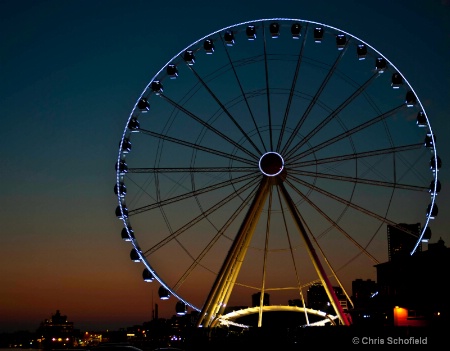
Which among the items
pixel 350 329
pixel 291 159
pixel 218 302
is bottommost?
pixel 350 329

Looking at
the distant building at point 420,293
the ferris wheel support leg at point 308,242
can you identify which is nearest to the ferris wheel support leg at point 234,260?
the ferris wheel support leg at point 308,242

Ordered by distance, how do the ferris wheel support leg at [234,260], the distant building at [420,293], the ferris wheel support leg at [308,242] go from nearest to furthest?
the ferris wheel support leg at [308,242] → the ferris wheel support leg at [234,260] → the distant building at [420,293]

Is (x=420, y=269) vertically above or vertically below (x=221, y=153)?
below

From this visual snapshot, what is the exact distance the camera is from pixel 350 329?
3052cm

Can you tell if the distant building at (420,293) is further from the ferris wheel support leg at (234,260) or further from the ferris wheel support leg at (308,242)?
the ferris wheel support leg at (234,260)

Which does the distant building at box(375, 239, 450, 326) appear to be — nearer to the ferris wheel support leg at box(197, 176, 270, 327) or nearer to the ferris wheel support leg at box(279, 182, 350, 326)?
the ferris wheel support leg at box(279, 182, 350, 326)

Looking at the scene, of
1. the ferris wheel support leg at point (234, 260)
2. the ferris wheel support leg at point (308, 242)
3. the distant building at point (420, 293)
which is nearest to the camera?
the ferris wheel support leg at point (308, 242)

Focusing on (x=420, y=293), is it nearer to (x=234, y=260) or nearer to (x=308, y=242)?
(x=308, y=242)

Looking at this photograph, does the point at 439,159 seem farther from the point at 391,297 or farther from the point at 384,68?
the point at 391,297

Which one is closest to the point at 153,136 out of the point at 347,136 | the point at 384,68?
the point at 347,136

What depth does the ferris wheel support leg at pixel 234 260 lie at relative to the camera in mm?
33938

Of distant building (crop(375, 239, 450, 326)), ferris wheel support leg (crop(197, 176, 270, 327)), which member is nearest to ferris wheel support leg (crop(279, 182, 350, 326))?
ferris wheel support leg (crop(197, 176, 270, 327))

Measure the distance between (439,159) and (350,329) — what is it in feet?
33.9

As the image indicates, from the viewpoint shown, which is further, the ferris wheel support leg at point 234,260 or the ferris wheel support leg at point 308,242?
the ferris wheel support leg at point 234,260
